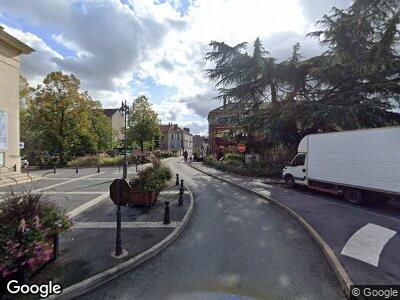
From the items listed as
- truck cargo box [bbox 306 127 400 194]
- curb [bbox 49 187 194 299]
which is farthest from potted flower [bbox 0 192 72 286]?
truck cargo box [bbox 306 127 400 194]

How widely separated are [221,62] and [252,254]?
2134cm

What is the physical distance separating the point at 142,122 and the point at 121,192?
4500 centimetres

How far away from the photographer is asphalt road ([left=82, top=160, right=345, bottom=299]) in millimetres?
4812

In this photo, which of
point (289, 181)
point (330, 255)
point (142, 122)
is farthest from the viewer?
point (142, 122)

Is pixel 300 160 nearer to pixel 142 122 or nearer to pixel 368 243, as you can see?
pixel 368 243

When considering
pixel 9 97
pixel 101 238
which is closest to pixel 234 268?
pixel 101 238

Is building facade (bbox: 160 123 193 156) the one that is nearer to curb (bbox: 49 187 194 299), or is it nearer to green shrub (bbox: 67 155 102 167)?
green shrub (bbox: 67 155 102 167)

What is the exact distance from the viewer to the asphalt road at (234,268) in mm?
4812

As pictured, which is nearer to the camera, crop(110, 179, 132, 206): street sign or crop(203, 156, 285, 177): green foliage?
crop(110, 179, 132, 206): street sign

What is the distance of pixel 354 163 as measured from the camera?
1184 centimetres

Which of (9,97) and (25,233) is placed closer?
(25,233)

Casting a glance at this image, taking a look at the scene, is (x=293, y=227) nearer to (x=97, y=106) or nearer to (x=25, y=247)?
(x=25, y=247)

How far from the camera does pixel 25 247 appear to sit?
181 inches

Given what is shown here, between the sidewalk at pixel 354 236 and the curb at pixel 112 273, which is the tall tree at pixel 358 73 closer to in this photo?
the sidewalk at pixel 354 236
